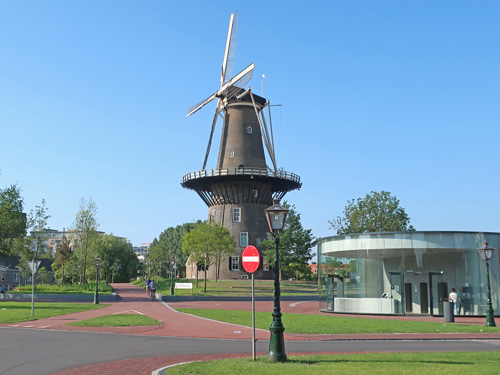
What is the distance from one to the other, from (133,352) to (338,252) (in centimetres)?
1865

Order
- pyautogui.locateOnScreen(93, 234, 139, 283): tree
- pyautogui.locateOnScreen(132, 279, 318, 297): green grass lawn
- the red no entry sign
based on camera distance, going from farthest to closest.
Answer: pyautogui.locateOnScreen(93, 234, 139, 283): tree → pyautogui.locateOnScreen(132, 279, 318, 297): green grass lawn → the red no entry sign

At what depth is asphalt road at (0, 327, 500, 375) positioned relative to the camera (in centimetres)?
1148

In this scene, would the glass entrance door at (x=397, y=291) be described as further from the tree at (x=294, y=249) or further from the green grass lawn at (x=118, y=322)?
the tree at (x=294, y=249)

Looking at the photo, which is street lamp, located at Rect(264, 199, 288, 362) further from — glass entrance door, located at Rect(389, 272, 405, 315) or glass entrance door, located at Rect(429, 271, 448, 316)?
glass entrance door, located at Rect(429, 271, 448, 316)

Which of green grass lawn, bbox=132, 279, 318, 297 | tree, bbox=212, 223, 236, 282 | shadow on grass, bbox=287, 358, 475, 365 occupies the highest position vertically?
tree, bbox=212, 223, 236, 282

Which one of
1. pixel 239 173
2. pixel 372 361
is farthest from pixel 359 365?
pixel 239 173

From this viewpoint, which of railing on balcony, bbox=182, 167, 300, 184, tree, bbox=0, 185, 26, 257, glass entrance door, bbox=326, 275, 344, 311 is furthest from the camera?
railing on balcony, bbox=182, 167, 300, 184

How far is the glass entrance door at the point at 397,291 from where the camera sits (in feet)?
90.3

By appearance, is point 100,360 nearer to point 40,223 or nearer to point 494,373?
point 494,373

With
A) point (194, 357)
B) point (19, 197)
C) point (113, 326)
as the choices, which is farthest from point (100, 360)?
point (19, 197)

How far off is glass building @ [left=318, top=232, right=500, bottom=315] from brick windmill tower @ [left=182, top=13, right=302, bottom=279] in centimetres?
2974

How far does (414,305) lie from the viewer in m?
28.6

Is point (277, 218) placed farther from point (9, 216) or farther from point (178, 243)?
point (178, 243)

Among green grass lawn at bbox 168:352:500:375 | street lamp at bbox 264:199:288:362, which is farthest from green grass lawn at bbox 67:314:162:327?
street lamp at bbox 264:199:288:362
